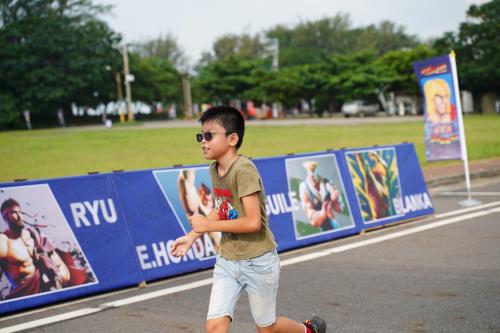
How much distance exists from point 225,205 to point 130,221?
3.46 m

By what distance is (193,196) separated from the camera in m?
8.20

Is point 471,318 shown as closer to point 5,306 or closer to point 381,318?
point 381,318

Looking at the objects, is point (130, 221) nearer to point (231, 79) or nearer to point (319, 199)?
point (319, 199)

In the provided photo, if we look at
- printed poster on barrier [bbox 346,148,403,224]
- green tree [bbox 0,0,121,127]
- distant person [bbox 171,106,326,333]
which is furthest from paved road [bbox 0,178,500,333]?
green tree [bbox 0,0,121,127]

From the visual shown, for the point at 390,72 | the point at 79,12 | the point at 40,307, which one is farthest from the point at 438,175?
the point at 79,12

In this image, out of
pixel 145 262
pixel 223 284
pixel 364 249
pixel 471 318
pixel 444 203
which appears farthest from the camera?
pixel 444 203

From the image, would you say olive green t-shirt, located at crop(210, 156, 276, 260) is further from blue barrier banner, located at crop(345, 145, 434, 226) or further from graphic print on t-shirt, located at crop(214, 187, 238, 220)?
blue barrier banner, located at crop(345, 145, 434, 226)

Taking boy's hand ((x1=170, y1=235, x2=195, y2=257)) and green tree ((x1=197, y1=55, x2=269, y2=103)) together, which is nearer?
boy's hand ((x1=170, y1=235, x2=195, y2=257))

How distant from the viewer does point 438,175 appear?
17.3 metres

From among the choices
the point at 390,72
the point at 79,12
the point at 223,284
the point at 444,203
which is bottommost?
the point at 444,203

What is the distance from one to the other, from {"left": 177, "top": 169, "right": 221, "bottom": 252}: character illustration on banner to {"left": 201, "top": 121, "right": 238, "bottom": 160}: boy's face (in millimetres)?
4024

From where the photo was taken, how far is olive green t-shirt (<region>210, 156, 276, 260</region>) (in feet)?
13.1

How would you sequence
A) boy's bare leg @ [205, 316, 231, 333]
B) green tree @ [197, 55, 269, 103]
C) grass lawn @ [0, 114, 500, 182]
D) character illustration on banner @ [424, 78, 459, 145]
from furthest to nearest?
1. green tree @ [197, 55, 269, 103]
2. grass lawn @ [0, 114, 500, 182]
3. character illustration on banner @ [424, 78, 459, 145]
4. boy's bare leg @ [205, 316, 231, 333]

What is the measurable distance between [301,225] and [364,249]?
93 cm
